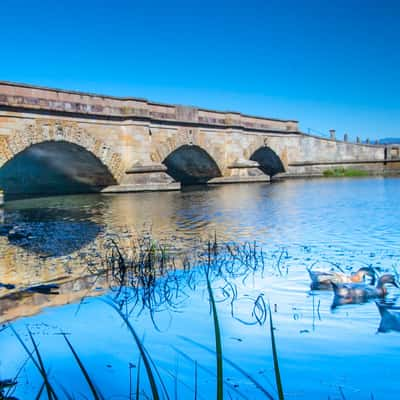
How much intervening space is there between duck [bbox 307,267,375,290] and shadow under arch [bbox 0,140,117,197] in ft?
45.0

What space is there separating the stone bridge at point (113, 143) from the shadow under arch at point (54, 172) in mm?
35

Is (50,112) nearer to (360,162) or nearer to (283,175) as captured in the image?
(283,175)

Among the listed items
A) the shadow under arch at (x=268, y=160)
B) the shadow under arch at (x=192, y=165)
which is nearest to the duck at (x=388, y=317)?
the shadow under arch at (x=192, y=165)

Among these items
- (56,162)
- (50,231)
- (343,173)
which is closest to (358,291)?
(50,231)

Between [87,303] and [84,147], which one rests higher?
[84,147]

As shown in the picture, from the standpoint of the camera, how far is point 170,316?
313 centimetres

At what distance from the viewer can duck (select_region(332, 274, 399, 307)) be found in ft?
10.8

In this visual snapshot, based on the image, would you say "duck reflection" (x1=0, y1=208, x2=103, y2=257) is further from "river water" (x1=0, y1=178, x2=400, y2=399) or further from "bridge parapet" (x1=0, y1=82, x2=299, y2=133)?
"bridge parapet" (x1=0, y1=82, x2=299, y2=133)

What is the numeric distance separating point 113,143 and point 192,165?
27.1ft

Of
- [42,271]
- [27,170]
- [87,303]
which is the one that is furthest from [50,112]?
[87,303]

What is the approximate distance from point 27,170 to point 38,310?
16.7 metres

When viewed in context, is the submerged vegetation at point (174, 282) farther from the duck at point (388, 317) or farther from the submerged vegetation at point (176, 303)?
the duck at point (388, 317)

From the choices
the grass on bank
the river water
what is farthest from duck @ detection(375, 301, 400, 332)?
the grass on bank

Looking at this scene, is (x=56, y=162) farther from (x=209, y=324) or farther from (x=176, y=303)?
(x=209, y=324)
